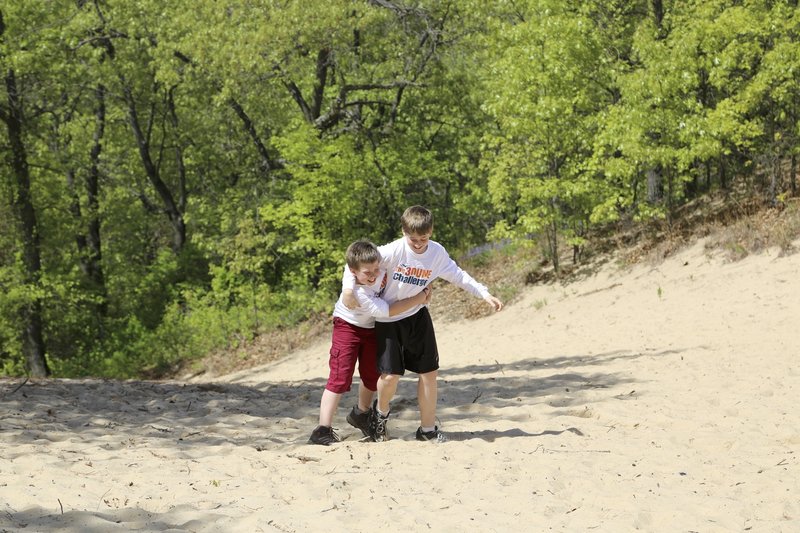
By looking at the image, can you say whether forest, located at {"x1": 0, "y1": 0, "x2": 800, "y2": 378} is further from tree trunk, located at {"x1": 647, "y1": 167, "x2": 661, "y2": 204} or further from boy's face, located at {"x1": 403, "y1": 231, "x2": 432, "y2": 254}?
boy's face, located at {"x1": 403, "y1": 231, "x2": 432, "y2": 254}

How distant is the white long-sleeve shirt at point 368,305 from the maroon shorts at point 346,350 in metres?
0.07

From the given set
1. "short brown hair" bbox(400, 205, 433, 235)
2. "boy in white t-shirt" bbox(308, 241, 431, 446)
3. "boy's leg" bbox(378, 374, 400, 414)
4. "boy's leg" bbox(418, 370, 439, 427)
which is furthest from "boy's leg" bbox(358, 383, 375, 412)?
"short brown hair" bbox(400, 205, 433, 235)

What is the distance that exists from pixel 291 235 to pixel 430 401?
16.6 meters

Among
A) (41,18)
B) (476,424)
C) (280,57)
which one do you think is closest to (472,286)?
(476,424)

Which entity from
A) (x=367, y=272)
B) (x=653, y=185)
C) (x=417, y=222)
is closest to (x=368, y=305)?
(x=367, y=272)

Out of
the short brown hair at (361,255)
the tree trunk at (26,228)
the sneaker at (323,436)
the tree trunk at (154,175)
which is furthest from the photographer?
the tree trunk at (154,175)

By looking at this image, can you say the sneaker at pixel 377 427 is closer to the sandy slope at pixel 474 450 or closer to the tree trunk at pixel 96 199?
the sandy slope at pixel 474 450

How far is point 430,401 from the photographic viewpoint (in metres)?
6.48

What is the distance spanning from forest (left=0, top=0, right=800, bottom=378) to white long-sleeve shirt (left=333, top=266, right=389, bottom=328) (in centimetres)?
1272

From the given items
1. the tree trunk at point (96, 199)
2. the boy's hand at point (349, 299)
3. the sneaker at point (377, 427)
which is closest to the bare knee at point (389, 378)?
the sneaker at point (377, 427)

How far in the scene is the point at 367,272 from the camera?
19.3 ft

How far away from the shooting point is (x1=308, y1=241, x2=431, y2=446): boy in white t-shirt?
5883 millimetres

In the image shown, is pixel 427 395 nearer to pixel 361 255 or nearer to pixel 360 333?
pixel 360 333

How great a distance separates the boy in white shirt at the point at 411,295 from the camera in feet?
19.6
